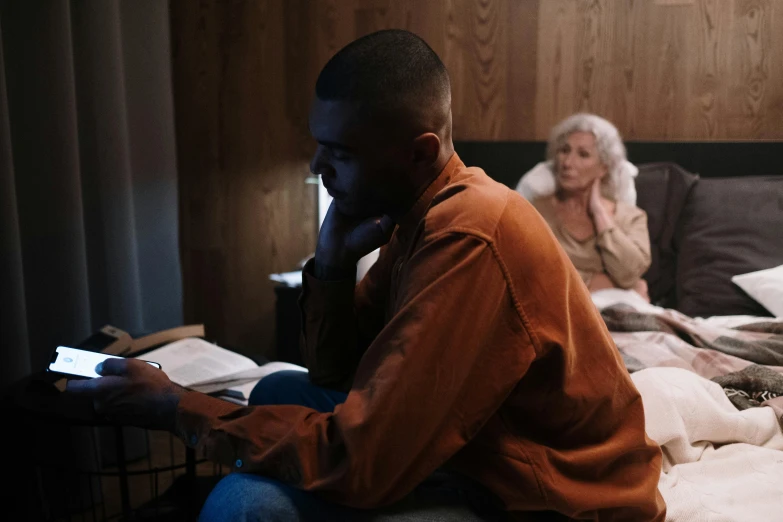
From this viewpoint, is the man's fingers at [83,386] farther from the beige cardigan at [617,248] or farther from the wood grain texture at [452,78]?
the wood grain texture at [452,78]

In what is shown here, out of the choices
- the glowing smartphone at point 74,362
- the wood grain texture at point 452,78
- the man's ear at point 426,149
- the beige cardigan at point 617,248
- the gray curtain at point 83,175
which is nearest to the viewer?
the man's ear at point 426,149

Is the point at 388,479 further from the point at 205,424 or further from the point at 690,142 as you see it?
the point at 690,142

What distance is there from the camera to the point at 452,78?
111 inches

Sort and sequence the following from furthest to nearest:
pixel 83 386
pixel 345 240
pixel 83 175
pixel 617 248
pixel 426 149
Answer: pixel 617 248 → pixel 83 175 → pixel 345 240 → pixel 83 386 → pixel 426 149

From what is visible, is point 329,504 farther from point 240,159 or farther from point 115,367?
point 240,159

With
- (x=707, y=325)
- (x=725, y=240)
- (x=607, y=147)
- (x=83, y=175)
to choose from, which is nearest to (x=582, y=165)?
(x=607, y=147)

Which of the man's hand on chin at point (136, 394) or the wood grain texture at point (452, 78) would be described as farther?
the wood grain texture at point (452, 78)

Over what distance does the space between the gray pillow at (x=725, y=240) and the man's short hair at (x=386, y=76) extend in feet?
5.12

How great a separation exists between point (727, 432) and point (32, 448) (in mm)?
1620

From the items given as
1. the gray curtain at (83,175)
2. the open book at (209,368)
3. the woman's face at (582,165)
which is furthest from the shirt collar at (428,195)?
the woman's face at (582,165)

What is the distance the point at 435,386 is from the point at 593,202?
175cm

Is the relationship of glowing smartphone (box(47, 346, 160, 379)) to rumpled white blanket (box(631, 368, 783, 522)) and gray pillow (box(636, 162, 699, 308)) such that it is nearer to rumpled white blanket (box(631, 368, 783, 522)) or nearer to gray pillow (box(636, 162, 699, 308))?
rumpled white blanket (box(631, 368, 783, 522))

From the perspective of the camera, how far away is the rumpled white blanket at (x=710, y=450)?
3.65 ft

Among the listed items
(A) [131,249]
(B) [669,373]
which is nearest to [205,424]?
(B) [669,373]
